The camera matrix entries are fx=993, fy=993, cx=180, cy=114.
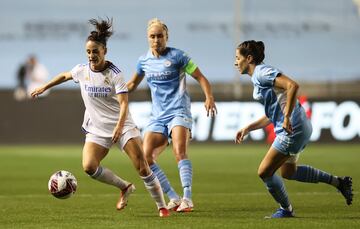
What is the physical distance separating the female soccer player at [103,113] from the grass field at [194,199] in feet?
1.62

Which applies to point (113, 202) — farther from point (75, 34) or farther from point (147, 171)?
point (75, 34)

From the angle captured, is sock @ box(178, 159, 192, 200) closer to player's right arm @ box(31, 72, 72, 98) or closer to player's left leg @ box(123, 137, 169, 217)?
player's left leg @ box(123, 137, 169, 217)

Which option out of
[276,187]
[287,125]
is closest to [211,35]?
[276,187]

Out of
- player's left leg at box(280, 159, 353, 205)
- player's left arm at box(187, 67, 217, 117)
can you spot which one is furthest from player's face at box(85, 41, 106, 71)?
player's left leg at box(280, 159, 353, 205)

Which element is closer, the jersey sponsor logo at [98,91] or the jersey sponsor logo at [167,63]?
the jersey sponsor logo at [98,91]

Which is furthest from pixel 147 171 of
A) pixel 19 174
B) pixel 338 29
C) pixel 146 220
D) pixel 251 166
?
pixel 338 29

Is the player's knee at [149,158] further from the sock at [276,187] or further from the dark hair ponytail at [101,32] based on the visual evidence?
the sock at [276,187]

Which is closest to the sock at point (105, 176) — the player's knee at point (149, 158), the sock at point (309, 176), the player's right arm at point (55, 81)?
the player's knee at point (149, 158)

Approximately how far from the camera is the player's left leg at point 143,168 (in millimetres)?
10844

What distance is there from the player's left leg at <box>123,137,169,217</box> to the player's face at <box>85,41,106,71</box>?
3.01 feet

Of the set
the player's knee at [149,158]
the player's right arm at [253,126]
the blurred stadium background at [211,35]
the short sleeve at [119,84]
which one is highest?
the short sleeve at [119,84]

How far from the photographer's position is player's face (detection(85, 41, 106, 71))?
35.3ft

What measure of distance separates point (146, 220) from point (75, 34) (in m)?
24.9

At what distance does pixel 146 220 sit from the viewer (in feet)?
34.6
